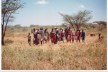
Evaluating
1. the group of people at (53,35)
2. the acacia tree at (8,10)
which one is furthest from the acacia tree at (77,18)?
the acacia tree at (8,10)

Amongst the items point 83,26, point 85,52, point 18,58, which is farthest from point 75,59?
point 18,58

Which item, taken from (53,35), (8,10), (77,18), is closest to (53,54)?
(53,35)

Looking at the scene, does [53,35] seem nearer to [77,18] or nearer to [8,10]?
[77,18]

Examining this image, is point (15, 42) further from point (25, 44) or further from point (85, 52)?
point (85, 52)

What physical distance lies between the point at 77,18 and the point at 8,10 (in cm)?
83

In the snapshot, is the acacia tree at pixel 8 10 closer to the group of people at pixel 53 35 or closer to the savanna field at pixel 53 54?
the savanna field at pixel 53 54

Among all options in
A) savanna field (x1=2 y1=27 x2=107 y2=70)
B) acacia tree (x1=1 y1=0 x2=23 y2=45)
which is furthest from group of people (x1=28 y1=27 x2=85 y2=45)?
acacia tree (x1=1 y1=0 x2=23 y2=45)

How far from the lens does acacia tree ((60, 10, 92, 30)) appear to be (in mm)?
3953

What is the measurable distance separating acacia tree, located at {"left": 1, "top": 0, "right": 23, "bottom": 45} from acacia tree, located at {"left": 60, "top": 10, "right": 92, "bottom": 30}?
554 mm

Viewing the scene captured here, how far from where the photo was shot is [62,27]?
3992 millimetres

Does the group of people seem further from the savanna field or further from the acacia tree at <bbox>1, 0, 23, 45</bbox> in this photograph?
the acacia tree at <bbox>1, 0, 23, 45</bbox>

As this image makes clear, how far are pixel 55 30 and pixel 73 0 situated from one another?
1.38ft

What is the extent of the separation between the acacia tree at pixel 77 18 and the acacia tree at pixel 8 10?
0.55m

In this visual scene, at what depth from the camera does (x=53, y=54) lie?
13.1 ft
